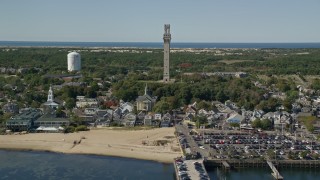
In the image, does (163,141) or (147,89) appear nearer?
(163,141)

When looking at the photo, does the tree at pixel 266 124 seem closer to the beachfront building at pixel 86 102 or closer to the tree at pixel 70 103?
the beachfront building at pixel 86 102

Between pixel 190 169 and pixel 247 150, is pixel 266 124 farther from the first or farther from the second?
pixel 190 169

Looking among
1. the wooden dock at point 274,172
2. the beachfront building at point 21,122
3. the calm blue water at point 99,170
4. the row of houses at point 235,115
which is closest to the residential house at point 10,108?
the beachfront building at point 21,122

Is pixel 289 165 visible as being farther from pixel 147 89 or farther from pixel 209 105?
pixel 147 89

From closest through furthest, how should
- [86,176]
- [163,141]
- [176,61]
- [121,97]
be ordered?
[86,176] → [163,141] → [121,97] → [176,61]

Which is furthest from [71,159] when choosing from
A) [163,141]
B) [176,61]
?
[176,61]

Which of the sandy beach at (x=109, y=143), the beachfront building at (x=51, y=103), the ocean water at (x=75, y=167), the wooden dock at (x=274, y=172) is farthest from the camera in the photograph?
the beachfront building at (x=51, y=103)

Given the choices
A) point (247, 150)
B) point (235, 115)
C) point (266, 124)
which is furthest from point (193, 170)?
point (235, 115)
